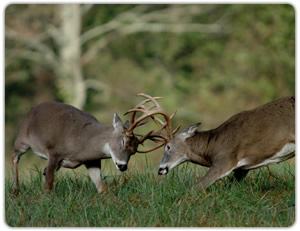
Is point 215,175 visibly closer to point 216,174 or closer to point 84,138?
point 216,174

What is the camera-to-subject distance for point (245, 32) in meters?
22.6

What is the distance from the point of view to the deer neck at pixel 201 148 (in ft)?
21.1

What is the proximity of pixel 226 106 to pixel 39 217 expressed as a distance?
16999 mm

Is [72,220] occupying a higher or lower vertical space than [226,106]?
higher

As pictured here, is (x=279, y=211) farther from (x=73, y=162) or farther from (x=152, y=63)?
(x=152, y=63)

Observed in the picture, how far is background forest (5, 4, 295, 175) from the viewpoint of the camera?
2130cm

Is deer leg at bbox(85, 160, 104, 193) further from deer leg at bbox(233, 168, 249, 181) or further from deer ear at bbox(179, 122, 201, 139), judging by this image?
deer leg at bbox(233, 168, 249, 181)

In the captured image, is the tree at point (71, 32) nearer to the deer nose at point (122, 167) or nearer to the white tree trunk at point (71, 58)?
the white tree trunk at point (71, 58)

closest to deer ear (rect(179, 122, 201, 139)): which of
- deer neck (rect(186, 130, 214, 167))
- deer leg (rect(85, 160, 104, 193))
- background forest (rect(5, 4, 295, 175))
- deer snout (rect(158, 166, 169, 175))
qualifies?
deer neck (rect(186, 130, 214, 167))

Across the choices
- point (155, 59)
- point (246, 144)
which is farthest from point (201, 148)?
point (155, 59)

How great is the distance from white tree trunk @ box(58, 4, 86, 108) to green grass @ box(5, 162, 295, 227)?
46.2 ft

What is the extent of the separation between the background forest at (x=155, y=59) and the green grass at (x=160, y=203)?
552 inches

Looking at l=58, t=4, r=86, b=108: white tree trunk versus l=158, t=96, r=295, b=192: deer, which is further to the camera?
l=58, t=4, r=86, b=108: white tree trunk

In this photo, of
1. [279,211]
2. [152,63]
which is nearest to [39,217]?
[279,211]
